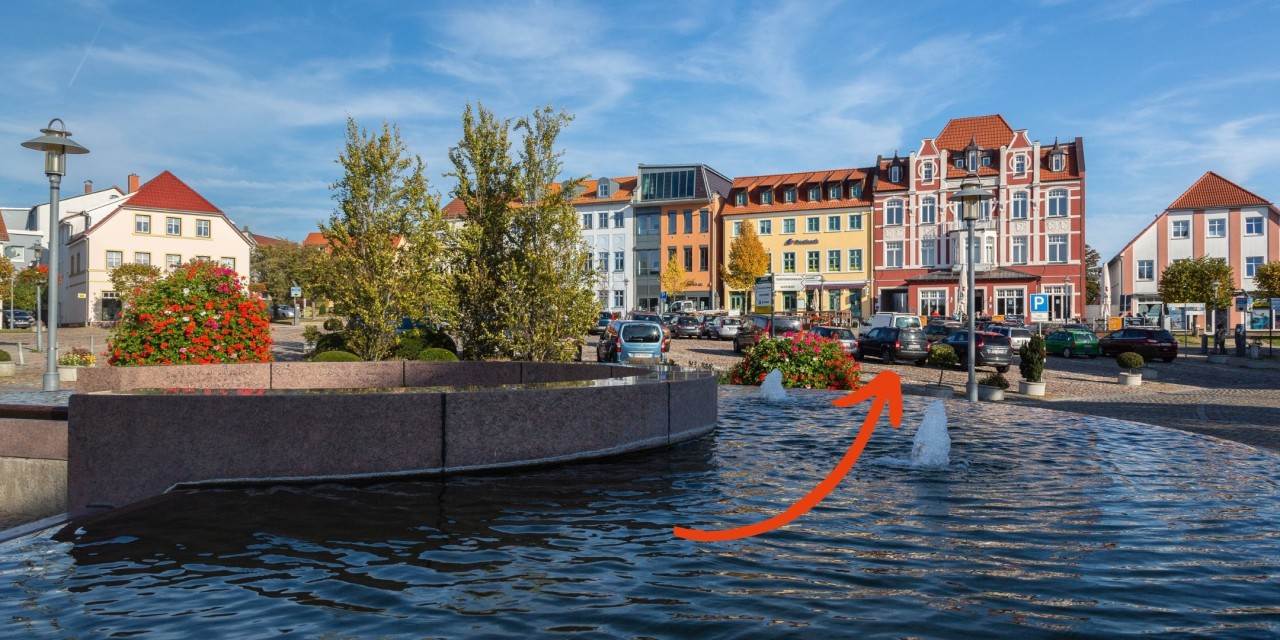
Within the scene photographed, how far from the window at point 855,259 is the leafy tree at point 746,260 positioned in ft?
23.2

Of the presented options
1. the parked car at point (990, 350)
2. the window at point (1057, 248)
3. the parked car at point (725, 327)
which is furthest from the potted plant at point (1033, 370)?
the window at point (1057, 248)

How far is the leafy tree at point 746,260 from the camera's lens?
67.9 metres

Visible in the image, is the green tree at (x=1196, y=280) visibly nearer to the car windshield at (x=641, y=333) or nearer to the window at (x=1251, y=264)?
the window at (x=1251, y=264)

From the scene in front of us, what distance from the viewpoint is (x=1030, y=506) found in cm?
770

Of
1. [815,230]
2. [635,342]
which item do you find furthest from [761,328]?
[815,230]

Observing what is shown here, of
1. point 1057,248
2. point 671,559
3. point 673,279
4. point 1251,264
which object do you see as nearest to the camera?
point 671,559

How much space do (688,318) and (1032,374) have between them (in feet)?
97.9

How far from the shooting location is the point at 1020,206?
6469 cm

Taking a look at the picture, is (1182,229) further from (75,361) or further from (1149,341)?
(75,361)

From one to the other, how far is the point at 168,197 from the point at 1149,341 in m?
67.4

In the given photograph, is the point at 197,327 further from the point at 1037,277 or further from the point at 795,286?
the point at 1037,277

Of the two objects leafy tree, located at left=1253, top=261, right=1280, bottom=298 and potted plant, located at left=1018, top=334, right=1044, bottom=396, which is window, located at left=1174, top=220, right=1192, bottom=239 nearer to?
leafy tree, located at left=1253, top=261, right=1280, bottom=298

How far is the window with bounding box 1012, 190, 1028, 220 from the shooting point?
64.4 m

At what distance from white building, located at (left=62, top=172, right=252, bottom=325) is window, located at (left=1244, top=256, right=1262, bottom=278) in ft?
254
